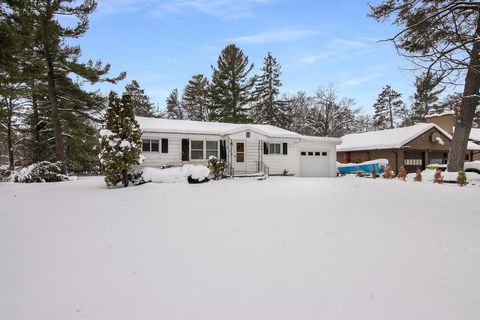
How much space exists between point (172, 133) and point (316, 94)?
101 ft

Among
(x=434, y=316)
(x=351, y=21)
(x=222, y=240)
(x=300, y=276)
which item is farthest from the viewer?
(x=351, y=21)

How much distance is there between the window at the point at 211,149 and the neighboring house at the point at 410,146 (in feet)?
52.1

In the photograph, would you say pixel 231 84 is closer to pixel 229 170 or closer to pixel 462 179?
pixel 229 170

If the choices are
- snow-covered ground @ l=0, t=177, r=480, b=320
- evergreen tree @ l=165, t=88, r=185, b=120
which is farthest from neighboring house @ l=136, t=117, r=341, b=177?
evergreen tree @ l=165, t=88, r=185, b=120

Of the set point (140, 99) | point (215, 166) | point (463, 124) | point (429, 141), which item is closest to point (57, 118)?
point (215, 166)

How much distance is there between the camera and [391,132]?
29.5 m

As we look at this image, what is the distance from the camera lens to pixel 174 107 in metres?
45.6

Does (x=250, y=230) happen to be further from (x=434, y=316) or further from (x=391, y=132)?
(x=391, y=132)

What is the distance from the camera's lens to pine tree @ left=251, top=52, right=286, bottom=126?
133ft

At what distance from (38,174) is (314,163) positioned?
1752 cm

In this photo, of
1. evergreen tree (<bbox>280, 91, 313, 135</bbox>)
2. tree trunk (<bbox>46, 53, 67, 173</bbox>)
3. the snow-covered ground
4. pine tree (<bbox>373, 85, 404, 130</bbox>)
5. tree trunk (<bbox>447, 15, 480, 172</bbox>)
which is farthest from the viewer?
pine tree (<bbox>373, 85, 404, 130</bbox>)

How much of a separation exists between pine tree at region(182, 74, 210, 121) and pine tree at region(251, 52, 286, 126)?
7181 mm

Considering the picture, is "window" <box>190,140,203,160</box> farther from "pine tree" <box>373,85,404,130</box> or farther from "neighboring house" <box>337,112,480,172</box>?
"pine tree" <box>373,85,404,130</box>

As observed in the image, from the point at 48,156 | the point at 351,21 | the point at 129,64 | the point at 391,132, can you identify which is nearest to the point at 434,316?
the point at 351,21
